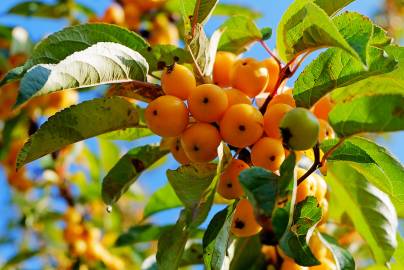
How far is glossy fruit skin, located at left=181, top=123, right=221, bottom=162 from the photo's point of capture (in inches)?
51.4

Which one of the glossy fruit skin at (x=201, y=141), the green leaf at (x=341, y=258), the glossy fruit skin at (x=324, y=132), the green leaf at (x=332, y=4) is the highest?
→ the green leaf at (x=332, y=4)

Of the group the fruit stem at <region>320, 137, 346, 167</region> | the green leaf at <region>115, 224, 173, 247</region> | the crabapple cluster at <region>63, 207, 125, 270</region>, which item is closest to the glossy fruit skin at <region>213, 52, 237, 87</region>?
the fruit stem at <region>320, 137, 346, 167</region>

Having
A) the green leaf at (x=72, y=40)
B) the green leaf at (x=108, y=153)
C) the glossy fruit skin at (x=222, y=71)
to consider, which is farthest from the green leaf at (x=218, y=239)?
the green leaf at (x=108, y=153)

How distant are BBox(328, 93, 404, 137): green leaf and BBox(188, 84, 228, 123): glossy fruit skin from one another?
0.88 ft

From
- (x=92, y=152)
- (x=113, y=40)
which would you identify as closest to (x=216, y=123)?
(x=113, y=40)

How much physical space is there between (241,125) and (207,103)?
9 cm

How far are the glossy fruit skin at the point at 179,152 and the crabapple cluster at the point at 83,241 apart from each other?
1.63 meters

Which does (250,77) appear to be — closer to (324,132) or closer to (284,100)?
(284,100)

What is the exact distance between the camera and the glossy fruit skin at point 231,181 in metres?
1.35

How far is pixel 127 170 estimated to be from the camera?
1690 millimetres

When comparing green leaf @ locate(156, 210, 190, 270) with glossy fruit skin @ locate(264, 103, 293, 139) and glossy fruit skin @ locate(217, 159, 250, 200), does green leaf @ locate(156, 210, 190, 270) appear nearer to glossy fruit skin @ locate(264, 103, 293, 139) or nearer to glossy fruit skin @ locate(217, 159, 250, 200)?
glossy fruit skin @ locate(217, 159, 250, 200)

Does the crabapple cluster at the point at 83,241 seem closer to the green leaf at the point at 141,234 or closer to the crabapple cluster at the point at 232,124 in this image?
the green leaf at the point at 141,234

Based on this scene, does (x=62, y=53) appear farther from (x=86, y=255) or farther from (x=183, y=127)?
(x=86, y=255)

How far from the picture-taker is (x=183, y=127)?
1.36 metres
